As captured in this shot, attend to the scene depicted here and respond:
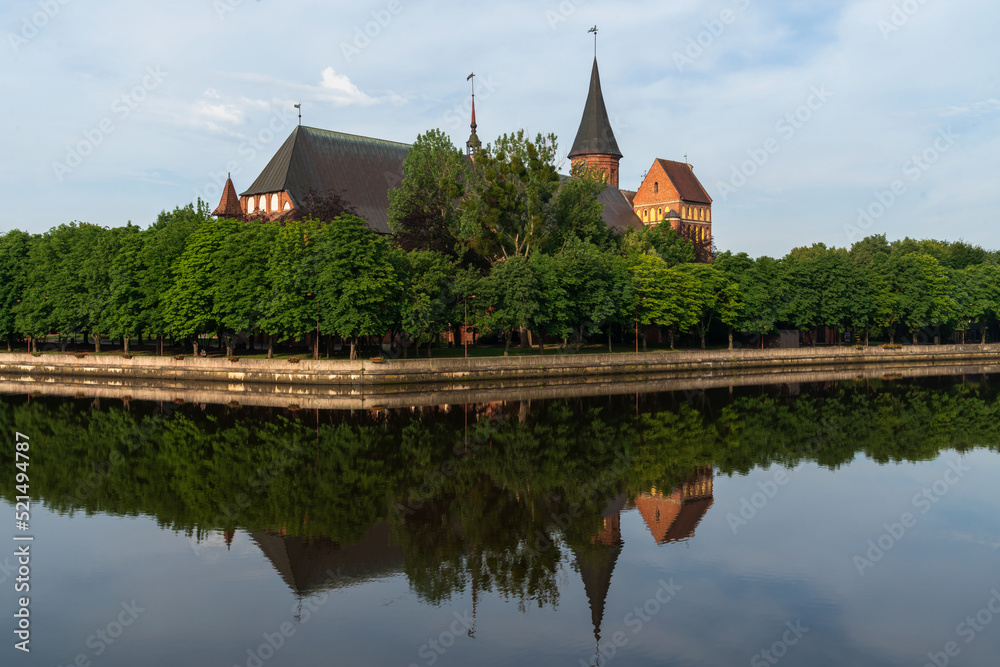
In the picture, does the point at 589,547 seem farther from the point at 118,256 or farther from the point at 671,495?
the point at 118,256

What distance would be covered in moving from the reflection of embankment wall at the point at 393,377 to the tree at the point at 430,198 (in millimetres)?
14298

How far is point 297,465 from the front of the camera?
85.8ft

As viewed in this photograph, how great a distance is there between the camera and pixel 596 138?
348 ft

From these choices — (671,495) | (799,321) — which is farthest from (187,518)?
(799,321)

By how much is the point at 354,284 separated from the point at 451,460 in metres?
23.8

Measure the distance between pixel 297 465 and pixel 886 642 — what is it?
18.1m

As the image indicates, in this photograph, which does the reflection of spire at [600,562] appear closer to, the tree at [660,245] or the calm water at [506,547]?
the calm water at [506,547]

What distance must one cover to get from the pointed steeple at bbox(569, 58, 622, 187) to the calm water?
77.9 metres

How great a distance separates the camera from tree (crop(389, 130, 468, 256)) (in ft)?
208

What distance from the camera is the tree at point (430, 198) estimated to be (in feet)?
208

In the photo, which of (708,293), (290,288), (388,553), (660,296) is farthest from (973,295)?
(388,553)

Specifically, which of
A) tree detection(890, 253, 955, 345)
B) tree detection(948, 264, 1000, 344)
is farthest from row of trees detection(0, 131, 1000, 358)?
tree detection(948, 264, 1000, 344)

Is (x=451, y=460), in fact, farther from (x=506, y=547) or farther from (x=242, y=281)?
(x=242, y=281)

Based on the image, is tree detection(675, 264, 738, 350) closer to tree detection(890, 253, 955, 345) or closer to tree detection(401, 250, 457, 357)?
tree detection(890, 253, 955, 345)
